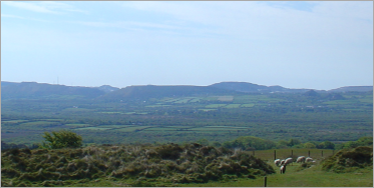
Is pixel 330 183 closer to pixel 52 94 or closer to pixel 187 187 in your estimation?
pixel 187 187

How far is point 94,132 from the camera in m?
66.4

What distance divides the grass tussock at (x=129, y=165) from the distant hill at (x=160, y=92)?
151838 millimetres

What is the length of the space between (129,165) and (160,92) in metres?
164

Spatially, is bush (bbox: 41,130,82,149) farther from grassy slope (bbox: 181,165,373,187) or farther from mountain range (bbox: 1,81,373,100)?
mountain range (bbox: 1,81,373,100)

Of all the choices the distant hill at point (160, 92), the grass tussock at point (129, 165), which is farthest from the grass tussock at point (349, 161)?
the distant hill at point (160, 92)

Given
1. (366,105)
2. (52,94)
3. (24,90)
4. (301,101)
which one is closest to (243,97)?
(301,101)

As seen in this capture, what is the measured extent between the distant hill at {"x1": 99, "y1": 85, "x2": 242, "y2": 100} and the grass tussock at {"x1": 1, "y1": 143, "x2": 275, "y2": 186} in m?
152

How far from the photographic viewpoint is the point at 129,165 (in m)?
15.5

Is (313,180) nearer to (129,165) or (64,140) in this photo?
(129,165)

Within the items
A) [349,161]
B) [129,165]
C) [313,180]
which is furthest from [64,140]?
[349,161]

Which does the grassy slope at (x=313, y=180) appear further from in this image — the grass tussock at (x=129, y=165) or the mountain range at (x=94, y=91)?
the mountain range at (x=94, y=91)

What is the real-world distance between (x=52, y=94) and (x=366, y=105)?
121 meters

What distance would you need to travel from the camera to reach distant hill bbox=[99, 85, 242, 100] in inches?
6806

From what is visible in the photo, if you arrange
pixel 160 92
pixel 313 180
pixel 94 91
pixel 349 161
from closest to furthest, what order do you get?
1. pixel 313 180
2. pixel 349 161
3. pixel 160 92
4. pixel 94 91
